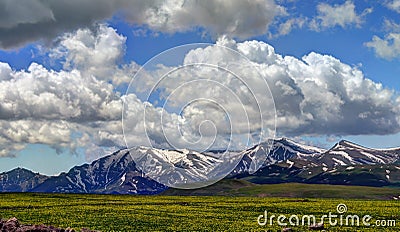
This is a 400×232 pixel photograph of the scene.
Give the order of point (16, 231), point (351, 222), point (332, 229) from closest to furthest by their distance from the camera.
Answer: point (16, 231) < point (332, 229) < point (351, 222)

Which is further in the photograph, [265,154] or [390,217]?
[265,154]

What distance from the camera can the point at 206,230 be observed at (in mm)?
54312

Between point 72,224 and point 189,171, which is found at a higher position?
point 189,171

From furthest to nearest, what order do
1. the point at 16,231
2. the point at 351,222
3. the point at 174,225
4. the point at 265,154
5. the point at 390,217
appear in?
the point at 265,154, the point at 390,217, the point at 351,222, the point at 174,225, the point at 16,231

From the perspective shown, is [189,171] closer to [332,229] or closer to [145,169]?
[145,169]

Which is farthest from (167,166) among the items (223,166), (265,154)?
(265,154)

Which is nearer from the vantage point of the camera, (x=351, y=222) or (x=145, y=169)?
(x=351, y=222)

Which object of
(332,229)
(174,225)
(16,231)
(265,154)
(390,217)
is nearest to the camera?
(16,231)

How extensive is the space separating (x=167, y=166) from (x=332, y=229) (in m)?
33.9

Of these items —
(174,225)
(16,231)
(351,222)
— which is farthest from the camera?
(351,222)

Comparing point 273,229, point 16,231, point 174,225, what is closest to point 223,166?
point 174,225

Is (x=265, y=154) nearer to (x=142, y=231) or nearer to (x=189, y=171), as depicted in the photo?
(x=189, y=171)

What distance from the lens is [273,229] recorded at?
54031mm

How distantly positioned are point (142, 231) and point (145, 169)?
22.2 meters
